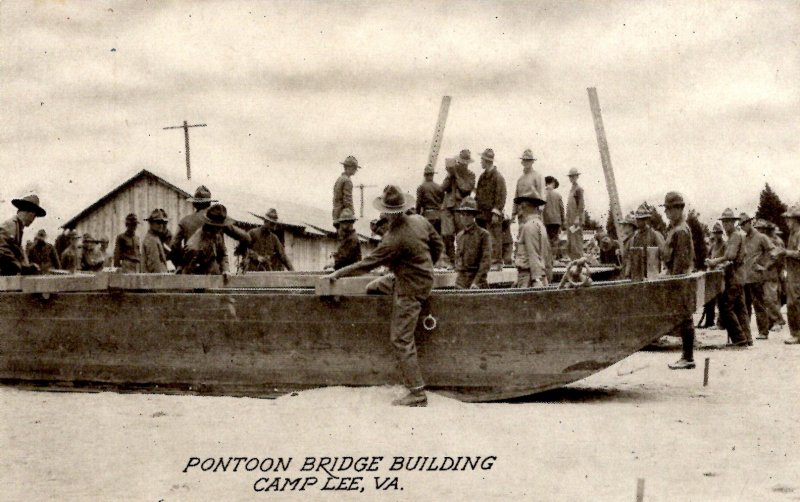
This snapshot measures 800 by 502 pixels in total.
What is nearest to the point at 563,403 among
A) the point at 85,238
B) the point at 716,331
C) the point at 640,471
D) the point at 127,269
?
the point at 640,471

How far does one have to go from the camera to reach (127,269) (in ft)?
36.2

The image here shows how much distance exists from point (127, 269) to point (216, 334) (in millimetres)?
4831

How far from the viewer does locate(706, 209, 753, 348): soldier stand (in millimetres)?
10703

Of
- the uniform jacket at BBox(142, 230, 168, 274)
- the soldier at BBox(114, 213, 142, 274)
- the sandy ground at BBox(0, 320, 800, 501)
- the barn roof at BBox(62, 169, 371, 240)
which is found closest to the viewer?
the sandy ground at BBox(0, 320, 800, 501)

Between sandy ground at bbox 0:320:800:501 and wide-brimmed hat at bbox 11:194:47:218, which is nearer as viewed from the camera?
sandy ground at bbox 0:320:800:501

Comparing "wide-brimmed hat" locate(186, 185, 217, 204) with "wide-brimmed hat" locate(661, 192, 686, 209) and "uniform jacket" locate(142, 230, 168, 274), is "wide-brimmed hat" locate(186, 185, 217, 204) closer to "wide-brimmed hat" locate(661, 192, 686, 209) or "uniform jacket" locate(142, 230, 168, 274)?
"uniform jacket" locate(142, 230, 168, 274)

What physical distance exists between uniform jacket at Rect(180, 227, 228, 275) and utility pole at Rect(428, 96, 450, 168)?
5.56 m

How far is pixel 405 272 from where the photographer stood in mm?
6301

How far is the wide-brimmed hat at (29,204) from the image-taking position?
7.47m

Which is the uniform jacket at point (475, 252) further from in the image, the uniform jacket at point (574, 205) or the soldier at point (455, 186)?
the uniform jacket at point (574, 205)

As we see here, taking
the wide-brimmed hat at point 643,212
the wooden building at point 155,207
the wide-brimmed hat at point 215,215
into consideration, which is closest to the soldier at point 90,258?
the wooden building at point 155,207

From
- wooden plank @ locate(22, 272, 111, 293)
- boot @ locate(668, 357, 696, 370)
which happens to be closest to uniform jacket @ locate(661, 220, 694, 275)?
boot @ locate(668, 357, 696, 370)

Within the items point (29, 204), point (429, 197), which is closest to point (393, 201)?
point (29, 204)

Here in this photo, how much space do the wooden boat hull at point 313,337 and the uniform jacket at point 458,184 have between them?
489 centimetres
